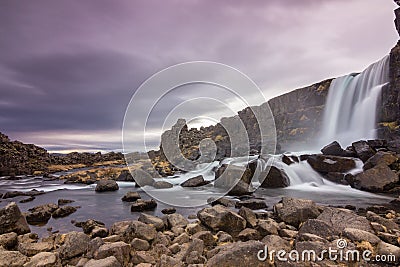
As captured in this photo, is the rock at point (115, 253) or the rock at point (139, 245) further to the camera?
the rock at point (139, 245)

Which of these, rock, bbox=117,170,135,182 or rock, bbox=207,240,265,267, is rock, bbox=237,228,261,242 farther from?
rock, bbox=117,170,135,182

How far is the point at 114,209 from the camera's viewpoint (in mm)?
8969

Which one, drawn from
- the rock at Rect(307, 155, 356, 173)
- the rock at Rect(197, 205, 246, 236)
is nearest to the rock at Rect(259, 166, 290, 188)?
the rock at Rect(307, 155, 356, 173)

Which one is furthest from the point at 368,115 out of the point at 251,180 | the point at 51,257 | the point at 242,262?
the point at 51,257

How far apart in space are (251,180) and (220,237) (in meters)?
9.07

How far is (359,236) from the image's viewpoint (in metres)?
4.14

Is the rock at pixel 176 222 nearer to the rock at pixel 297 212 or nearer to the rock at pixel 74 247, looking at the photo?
the rock at pixel 74 247

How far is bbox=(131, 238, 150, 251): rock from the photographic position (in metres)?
4.54

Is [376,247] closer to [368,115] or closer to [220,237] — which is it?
[220,237]

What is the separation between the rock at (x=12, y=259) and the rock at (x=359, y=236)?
5.84 m

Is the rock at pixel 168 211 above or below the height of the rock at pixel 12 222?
below

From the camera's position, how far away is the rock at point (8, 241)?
4723 mm

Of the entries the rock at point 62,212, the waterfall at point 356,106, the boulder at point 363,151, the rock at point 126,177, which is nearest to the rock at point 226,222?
the rock at point 62,212

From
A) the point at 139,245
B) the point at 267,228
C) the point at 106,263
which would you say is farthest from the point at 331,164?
the point at 106,263
